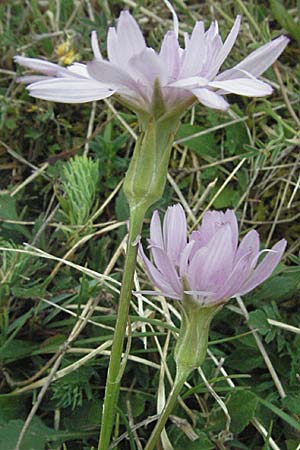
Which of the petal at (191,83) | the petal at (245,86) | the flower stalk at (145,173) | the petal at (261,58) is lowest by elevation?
the flower stalk at (145,173)

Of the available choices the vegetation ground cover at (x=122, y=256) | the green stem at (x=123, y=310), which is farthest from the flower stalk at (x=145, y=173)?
the vegetation ground cover at (x=122, y=256)

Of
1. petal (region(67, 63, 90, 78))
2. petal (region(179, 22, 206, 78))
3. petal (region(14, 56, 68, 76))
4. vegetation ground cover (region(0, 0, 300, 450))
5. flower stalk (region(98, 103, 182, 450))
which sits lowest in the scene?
vegetation ground cover (region(0, 0, 300, 450))

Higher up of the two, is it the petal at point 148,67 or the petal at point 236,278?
the petal at point 148,67

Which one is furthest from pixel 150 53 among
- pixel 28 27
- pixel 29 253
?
pixel 28 27

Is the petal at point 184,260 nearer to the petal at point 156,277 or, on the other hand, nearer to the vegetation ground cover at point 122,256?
the petal at point 156,277

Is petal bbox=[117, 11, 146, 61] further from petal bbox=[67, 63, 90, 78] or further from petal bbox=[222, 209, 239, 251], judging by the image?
petal bbox=[222, 209, 239, 251]

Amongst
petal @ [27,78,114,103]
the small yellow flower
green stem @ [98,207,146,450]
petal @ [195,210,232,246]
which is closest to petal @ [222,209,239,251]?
petal @ [195,210,232,246]

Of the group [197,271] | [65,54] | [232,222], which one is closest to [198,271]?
[197,271]
